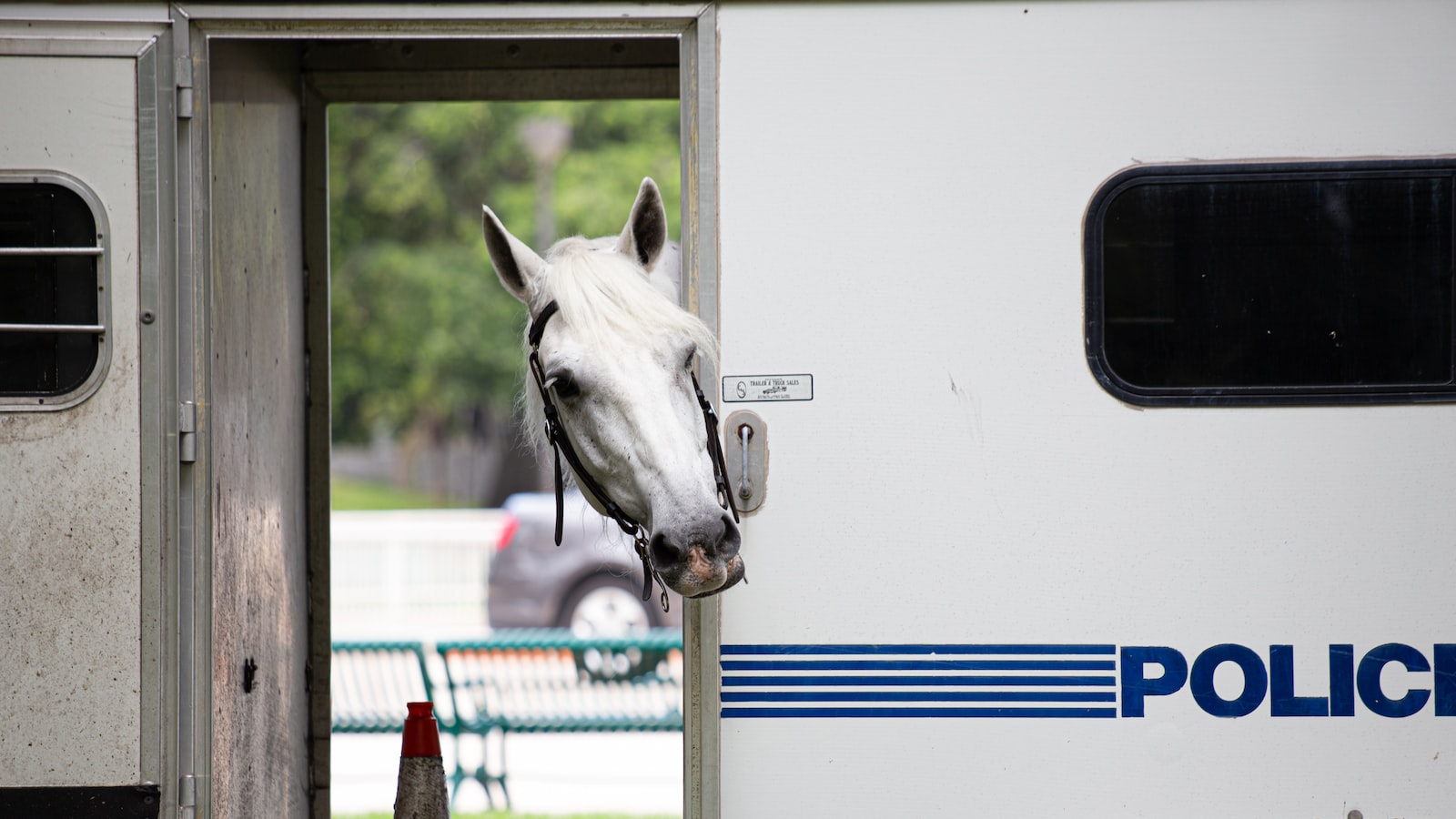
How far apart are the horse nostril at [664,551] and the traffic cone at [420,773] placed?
121 cm

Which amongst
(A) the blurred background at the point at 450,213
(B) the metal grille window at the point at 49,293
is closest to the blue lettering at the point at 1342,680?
(B) the metal grille window at the point at 49,293

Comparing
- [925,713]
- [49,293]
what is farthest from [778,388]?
[49,293]

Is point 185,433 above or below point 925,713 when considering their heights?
above

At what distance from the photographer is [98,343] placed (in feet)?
10.00

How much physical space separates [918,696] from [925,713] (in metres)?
0.04

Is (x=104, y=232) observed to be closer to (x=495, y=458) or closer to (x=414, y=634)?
(x=414, y=634)

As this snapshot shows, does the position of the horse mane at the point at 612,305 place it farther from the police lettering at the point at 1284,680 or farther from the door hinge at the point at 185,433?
the police lettering at the point at 1284,680

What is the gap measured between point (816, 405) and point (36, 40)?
213cm

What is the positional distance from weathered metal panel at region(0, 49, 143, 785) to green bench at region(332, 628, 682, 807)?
13.5 ft

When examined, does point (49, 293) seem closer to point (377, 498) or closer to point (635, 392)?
point (635, 392)

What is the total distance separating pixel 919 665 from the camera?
304 centimetres

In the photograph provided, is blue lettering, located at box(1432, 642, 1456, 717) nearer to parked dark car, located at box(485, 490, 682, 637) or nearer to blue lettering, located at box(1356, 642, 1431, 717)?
blue lettering, located at box(1356, 642, 1431, 717)

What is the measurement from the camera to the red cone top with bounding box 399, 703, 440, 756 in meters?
3.60

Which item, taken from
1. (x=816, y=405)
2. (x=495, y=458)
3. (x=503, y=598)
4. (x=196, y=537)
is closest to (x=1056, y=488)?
(x=816, y=405)
